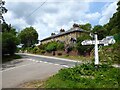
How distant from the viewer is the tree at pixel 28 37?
107562 millimetres

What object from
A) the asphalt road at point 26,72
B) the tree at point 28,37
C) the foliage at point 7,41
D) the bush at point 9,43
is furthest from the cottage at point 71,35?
the asphalt road at point 26,72

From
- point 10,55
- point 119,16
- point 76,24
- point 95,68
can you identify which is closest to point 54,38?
point 76,24

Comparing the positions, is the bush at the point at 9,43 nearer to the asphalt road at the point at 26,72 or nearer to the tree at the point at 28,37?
the asphalt road at the point at 26,72

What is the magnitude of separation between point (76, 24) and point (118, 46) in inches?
1984

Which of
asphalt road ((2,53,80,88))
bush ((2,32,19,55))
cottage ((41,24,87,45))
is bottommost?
asphalt road ((2,53,80,88))

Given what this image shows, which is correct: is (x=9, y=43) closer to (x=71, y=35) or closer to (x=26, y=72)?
(x=26, y=72)

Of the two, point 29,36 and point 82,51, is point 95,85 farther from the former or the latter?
point 29,36

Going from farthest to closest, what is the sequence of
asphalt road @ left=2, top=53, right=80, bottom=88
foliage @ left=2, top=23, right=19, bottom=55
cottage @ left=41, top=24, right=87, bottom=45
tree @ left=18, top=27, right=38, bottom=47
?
1. tree @ left=18, top=27, right=38, bottom=47
2. cottage @ left=41, top=24, right=87, bottom=45
3. foliage @ left=2, top=23, right=19, bottom=55
4. asphalt road @ left=2, top=53, right=80, bottom=88

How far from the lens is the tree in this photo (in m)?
108

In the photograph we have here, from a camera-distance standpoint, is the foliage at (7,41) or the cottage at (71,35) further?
the cottage at (71,35)

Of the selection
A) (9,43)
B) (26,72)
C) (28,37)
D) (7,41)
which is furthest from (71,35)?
(26,72)

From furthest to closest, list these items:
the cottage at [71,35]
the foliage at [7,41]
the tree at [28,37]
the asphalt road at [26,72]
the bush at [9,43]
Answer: the tree at [28,37]
the cottage at [71,35]
the bush at [9,43]
the foliage at [7,41]
the asphalt road at [26,72]

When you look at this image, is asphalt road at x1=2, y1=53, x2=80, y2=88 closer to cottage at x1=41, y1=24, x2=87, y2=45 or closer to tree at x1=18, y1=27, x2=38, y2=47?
cottage at x1=41, y1=24, x2=87, y2=45

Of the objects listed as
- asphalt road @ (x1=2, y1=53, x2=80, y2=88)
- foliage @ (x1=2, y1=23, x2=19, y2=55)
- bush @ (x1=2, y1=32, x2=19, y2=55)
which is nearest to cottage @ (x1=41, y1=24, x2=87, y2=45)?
bush @ (x1=2, y1=32, x2=19, y2=55)
